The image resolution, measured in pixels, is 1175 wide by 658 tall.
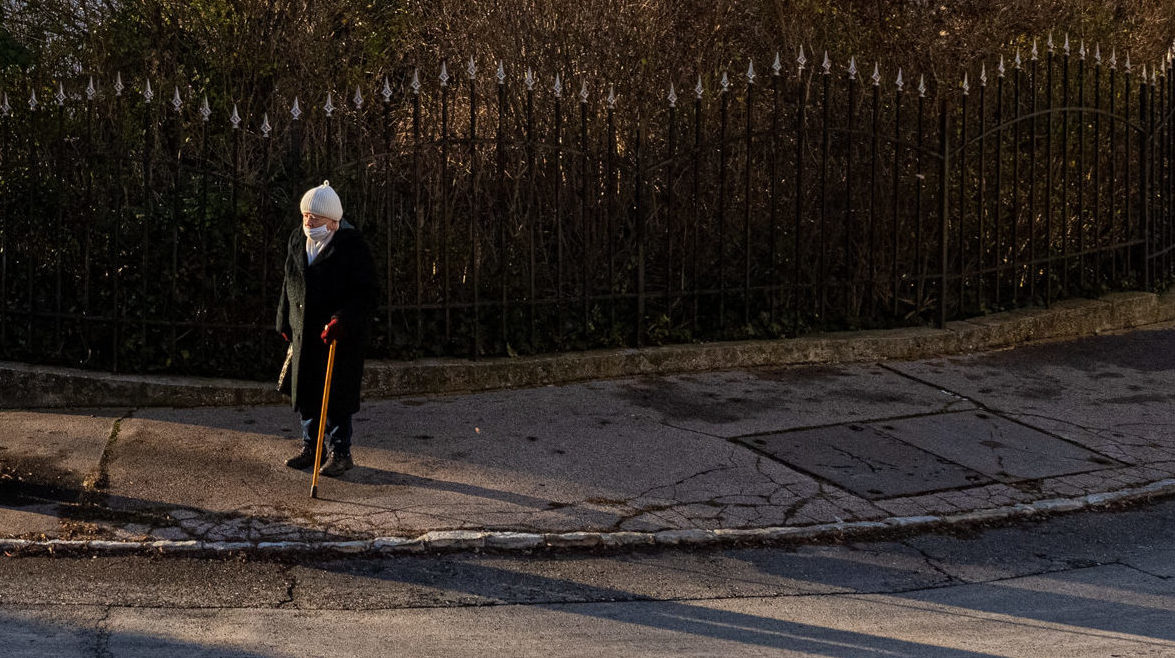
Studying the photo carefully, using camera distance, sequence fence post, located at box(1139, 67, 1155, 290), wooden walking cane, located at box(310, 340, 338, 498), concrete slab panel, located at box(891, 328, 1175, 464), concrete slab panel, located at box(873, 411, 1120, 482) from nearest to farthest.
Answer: wooden walking cane, located at box(310, 340, 338, 498)
concrete slab panel, located at box(873, 411, 1120, 482)
concrete slab panel, located at box(891, 328, 1175, 464)
fence post, located at box(1139, 67, 1155, 290)

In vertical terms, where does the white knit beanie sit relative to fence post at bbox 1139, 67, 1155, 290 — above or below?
below

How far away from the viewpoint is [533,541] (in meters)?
6.57

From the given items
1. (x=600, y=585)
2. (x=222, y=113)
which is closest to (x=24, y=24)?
(x=222, y=113)

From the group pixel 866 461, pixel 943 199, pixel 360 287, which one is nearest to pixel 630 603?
pixel 360 287

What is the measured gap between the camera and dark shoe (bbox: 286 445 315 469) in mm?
7543

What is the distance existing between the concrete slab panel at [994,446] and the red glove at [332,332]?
326cm

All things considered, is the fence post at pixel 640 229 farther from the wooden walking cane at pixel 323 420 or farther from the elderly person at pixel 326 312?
the wooden walking cane at pixel 323 420

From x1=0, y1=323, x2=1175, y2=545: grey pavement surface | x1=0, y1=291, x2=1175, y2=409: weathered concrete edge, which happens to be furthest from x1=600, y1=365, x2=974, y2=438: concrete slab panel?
x1=0, y1=291, x2=1175, y2=409: weathered concrete edge

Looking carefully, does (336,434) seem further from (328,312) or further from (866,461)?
(866,461)

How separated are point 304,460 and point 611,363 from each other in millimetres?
2685

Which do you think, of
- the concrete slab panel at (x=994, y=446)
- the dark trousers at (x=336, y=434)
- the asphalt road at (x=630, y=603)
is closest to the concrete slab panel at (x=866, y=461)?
the concrete slab panel at (x=994, y=446)

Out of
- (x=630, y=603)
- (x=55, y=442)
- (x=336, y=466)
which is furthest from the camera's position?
(x=55, y=442)

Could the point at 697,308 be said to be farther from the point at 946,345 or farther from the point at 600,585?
the point at 600,585

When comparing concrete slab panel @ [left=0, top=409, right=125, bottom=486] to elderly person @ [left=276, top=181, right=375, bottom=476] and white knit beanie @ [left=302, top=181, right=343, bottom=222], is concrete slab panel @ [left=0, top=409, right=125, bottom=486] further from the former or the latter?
white knit beanie @ [left=302, top=181, right=343, bottom=222]
